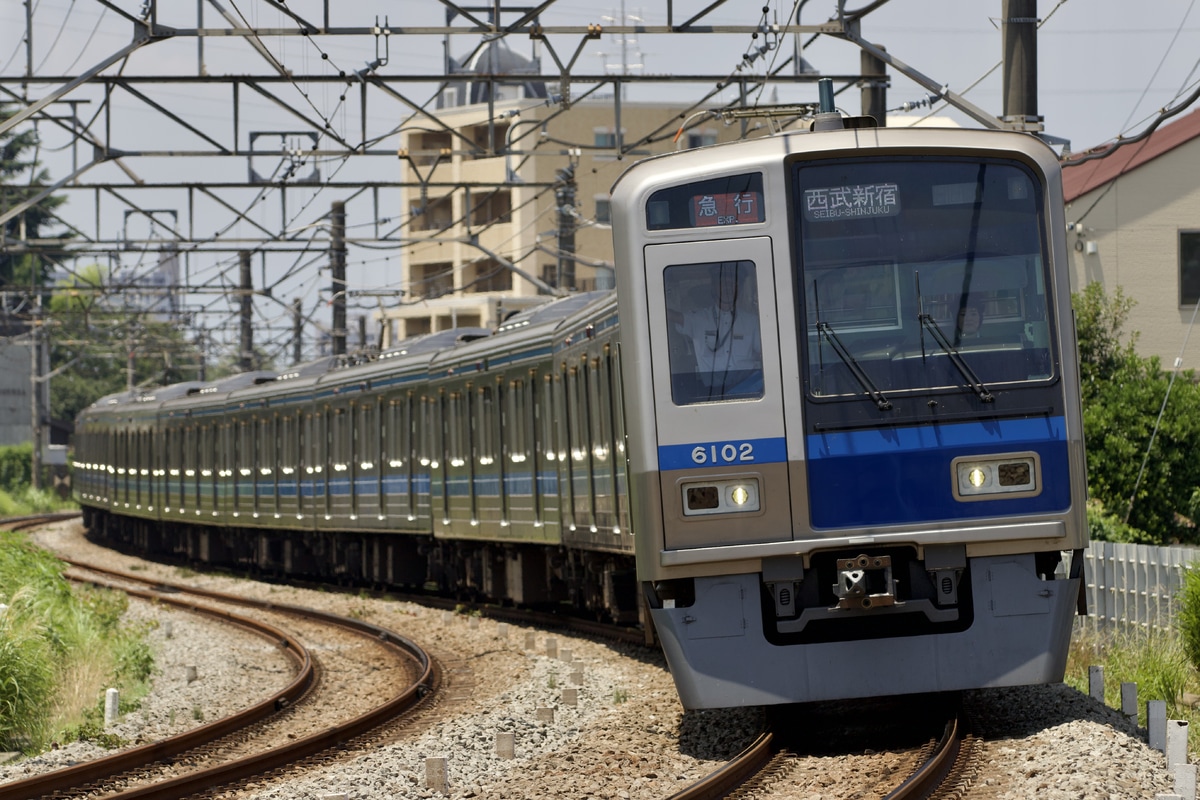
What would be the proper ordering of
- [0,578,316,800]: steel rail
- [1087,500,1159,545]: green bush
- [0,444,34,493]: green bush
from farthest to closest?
1. [0,444,34,493]: green bush
2. [1087,500,1159,545]: green bush
3. [0,578,316,800]: steel rail

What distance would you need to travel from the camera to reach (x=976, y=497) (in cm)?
853

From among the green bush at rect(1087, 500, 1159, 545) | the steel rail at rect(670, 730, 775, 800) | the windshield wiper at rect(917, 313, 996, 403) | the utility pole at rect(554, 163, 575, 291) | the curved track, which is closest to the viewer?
the curved track

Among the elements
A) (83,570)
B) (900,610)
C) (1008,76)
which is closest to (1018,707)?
(900,610)

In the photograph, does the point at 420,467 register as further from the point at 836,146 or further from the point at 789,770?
the point at 789,770

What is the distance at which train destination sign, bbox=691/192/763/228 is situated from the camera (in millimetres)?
8719

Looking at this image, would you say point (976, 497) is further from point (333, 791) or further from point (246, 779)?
point (246, 779)

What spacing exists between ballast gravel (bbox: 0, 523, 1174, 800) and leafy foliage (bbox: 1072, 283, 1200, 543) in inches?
261

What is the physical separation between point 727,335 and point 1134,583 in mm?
5909

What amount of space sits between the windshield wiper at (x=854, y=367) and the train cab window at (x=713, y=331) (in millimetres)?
310

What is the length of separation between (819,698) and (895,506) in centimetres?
97

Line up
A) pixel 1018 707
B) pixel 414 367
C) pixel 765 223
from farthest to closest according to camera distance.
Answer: pixel 414 367
pixel 1018 707
pixel 765 223

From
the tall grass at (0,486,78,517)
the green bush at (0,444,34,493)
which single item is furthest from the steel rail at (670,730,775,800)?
the green bush at (0,444,34,493)

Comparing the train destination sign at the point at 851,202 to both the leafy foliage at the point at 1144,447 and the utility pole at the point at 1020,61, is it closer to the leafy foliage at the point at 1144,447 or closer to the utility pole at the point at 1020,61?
the utility pole at the point at 1020,61

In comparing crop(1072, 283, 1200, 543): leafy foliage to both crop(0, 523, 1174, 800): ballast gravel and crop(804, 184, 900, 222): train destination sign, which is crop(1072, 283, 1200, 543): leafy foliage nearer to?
crop(0, 523, 1174, 800): ballast gravel
